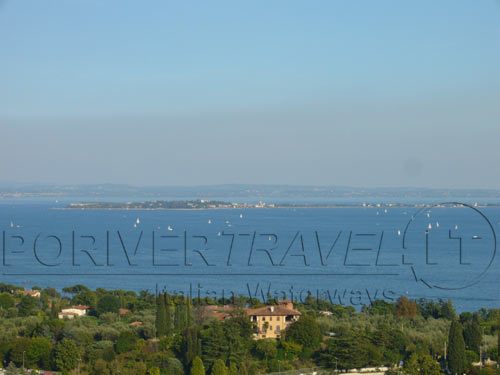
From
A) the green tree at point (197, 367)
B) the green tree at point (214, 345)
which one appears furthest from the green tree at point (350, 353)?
the green tree at point (197, 367)

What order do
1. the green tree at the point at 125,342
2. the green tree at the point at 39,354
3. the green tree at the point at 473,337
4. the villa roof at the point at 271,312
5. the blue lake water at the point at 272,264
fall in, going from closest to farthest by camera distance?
the green tree at the point at 39,354, the green tree at the point at 125,342, the green tree at the point at 473,337, the villa roof at the point at 271,312, the blue lake water at the point at 272,264

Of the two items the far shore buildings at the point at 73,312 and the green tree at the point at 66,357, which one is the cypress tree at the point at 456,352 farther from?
the far shore buildings at the point at 73,312

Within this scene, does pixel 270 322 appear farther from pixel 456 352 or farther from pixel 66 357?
pixel 66 357

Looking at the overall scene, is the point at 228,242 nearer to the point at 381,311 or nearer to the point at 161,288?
the point at 161,288

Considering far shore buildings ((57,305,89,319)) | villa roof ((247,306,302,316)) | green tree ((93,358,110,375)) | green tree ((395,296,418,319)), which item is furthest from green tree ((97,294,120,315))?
green tree ((395,296,418,319))

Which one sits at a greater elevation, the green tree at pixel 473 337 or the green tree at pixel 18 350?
the green tree at pixel 473 337

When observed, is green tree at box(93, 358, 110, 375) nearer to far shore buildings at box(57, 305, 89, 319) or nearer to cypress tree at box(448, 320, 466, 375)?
far shore buildings at box(57, 305, 89, 319)
